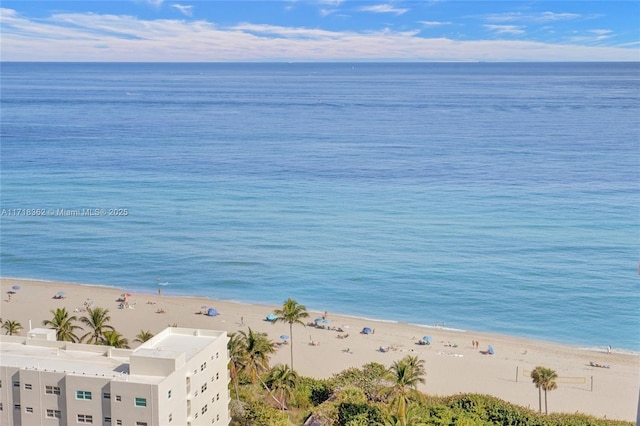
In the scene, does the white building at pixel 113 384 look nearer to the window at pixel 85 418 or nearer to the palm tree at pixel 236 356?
the window at pixel 85 418

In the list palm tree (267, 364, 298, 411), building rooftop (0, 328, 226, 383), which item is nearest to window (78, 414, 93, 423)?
building rooftop (0, 328, 226, 383)

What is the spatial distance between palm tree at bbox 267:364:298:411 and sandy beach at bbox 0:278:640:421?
27.8ft

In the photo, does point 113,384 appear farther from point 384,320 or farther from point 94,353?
point 384,320

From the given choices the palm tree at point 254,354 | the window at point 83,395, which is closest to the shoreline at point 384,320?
the palm tree at point 254,354

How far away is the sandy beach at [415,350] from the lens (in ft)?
155

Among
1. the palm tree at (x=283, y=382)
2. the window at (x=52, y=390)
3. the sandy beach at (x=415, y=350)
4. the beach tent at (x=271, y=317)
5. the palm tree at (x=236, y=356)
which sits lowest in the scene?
the sandy beach at (x=415, y=350)

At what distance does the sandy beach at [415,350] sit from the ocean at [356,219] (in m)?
2.72

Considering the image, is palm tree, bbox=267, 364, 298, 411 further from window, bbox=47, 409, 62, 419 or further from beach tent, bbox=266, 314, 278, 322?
beach tent, bbox=266, 314, 278, 322

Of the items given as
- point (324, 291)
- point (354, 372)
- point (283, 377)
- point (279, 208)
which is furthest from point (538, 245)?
point (283, 377)

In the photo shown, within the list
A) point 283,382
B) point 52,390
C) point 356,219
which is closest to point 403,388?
point 283,382

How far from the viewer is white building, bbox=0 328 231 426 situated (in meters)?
29.4

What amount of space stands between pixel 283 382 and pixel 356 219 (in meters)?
48.3

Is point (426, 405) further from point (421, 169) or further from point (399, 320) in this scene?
point (421, 169)

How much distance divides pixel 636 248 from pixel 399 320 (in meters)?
29.4
